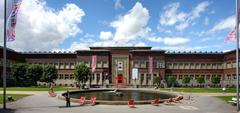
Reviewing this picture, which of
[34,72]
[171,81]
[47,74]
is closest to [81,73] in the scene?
[47,74]

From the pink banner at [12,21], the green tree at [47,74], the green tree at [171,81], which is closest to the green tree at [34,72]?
the green tree at [47,74]

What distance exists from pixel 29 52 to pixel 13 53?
937cm

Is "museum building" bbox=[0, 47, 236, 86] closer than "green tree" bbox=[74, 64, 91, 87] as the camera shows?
No

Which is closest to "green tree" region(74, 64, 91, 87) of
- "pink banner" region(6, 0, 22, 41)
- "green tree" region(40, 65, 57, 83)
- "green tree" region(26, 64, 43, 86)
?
"green tree" region(40, 65, 57, 83)

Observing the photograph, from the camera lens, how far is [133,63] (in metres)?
100

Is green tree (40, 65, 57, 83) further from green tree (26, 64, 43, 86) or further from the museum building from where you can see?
the museum building

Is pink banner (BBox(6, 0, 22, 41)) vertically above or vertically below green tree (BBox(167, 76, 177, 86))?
above

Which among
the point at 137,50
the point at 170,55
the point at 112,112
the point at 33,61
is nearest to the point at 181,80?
the point at 170,55

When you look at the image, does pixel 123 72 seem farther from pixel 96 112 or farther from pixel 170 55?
pixel 96 112

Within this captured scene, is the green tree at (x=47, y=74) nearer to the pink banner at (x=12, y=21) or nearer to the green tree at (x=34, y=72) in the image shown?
the green tree at (x=34, y=72)

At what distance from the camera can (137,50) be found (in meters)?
100

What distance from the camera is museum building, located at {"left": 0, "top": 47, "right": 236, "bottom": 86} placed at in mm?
99750

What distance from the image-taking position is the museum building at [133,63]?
99.8m

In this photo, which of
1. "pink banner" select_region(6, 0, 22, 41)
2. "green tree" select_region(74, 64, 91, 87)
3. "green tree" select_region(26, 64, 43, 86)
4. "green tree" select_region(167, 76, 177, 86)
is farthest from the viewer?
"green tree" select_region(167, 76, 177, 86)
